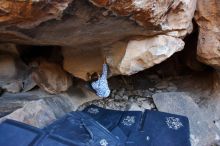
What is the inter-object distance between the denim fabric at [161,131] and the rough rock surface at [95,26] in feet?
0.82

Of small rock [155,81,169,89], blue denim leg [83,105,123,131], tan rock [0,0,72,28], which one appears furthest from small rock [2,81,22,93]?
small rock [155,81,169,89]

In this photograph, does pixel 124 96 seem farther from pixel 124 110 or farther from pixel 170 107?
pixel 170 107

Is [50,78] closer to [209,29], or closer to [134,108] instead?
[134,108]

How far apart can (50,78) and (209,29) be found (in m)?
0.78

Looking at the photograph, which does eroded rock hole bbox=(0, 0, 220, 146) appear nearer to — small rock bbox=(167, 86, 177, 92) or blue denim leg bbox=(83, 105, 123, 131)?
Answer: small rock bbox=(167, 86, 177, 92)

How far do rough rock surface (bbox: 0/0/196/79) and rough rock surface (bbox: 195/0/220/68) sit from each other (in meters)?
0.07

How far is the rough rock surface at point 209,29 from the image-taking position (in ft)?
4.36

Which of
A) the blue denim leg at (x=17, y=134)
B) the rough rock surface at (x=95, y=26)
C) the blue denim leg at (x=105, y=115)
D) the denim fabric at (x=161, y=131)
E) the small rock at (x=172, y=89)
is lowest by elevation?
the small rock at (x=172, y=89)

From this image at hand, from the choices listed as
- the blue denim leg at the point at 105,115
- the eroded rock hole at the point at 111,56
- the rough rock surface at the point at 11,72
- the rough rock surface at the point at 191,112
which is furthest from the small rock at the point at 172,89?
the rough rock surface at the point at 11,72

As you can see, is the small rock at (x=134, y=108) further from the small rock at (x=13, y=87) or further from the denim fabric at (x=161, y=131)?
the small rock at (x=13, y=87)

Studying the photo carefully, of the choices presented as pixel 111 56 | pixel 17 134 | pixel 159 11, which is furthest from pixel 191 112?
pixel 17 134

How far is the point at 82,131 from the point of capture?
1208 mm

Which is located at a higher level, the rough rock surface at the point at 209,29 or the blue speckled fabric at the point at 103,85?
the rough rock surface at the point at 209,29

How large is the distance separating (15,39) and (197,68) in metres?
1.04
